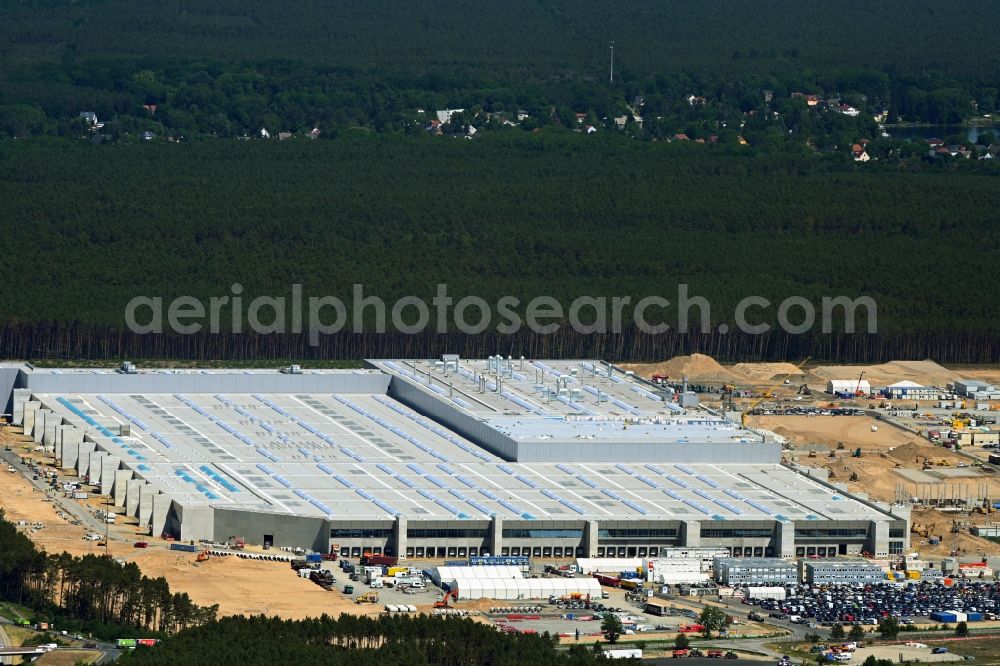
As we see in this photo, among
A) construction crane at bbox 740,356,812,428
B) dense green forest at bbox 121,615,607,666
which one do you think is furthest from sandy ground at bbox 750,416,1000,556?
dense green forest at bbox 121,615,607,666

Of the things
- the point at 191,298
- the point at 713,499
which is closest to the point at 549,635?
the point at 713,499

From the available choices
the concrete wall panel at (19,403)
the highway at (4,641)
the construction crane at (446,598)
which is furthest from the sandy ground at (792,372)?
the highway at (4,641)

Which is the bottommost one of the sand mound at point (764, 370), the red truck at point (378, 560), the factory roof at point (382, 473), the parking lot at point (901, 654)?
the parking lot at point (901, 654)

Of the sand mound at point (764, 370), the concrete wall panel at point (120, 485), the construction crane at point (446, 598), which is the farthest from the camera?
the sand mound at point (764, 370)

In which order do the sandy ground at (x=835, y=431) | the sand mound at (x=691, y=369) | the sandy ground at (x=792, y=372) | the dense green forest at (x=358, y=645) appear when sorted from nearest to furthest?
the dense green forest at (x=358, y=645) < the sandy ground at (x=835, y=431) < the sand mound at (x=691, y=369) < the sandy ground at (x=792, y=372)

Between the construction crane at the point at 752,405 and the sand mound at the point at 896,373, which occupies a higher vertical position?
the sand mound at the point at 896,373

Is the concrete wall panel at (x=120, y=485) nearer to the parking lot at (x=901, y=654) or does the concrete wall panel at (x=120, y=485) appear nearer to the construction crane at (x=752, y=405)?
the construction crane at (x=752, y=405)
